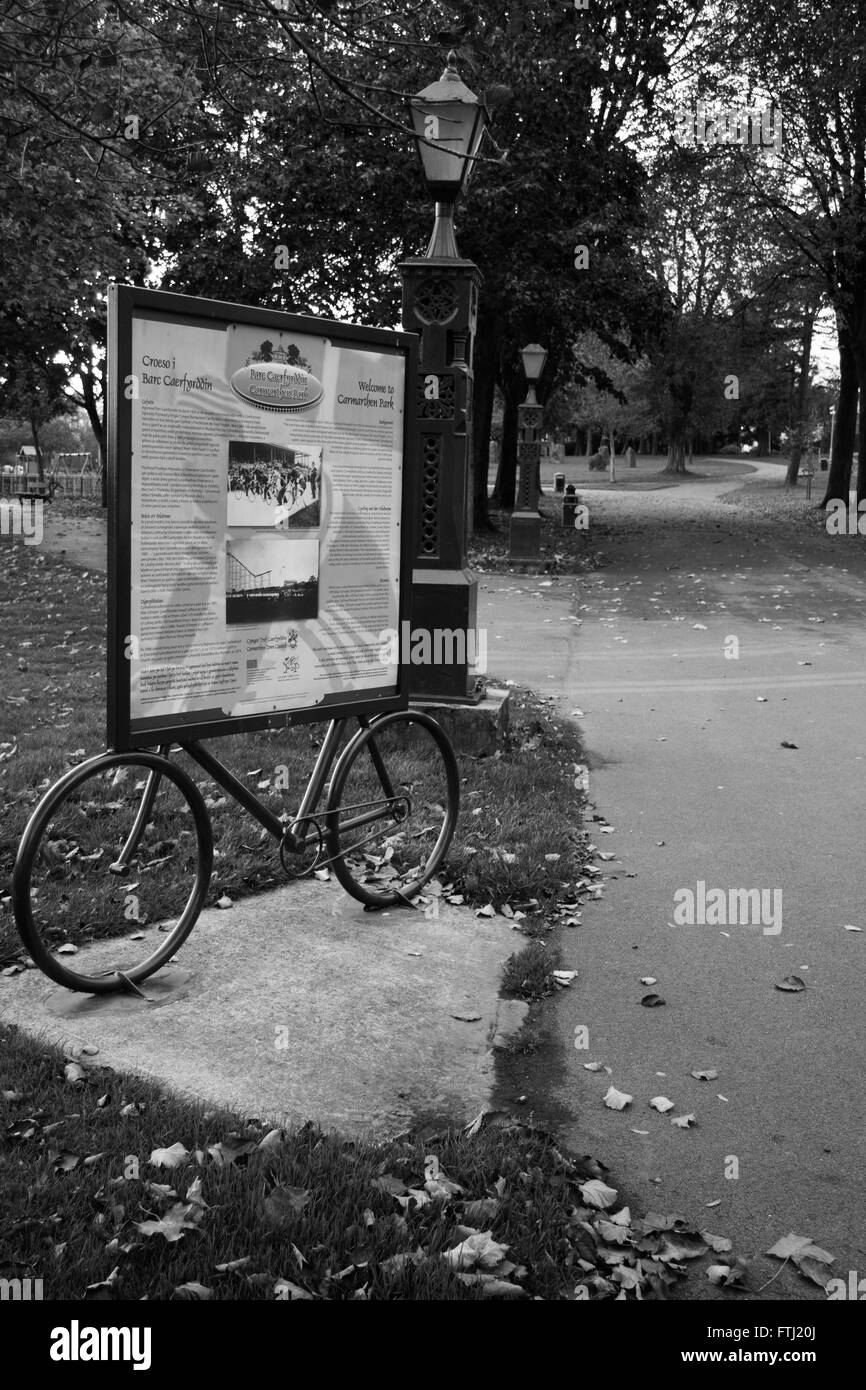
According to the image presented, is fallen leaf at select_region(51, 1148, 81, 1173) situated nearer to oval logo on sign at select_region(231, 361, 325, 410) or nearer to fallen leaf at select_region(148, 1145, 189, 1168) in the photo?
fallen leaf at select_region(148, 1145, 189, 1168)

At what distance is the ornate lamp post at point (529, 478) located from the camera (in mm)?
21625

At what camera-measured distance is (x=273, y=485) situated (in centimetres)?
443

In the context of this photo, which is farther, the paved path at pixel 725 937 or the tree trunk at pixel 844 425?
the tree trunk at pixel 844 425

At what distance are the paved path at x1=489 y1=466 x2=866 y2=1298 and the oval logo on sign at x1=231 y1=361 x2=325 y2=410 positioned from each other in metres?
2.31

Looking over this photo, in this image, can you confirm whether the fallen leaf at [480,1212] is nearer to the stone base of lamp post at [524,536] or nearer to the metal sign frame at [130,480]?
the metal sign frame at [130,480]

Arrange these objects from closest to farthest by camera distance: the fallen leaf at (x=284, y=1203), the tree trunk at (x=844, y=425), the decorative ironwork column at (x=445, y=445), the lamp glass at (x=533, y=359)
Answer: the fallen leaf at (x=284, y=1203)
the decorative ironwork column at (x=445, y=445)
the lamp glass at (x=533, y=359)
the tree trunk at (x=844, y=425)

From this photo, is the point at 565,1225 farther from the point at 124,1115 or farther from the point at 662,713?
the point at 662,713

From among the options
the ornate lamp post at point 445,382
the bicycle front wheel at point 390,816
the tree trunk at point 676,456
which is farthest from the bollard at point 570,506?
the tree trunk at point 676,456

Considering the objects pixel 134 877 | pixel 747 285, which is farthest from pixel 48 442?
pixel 134 877

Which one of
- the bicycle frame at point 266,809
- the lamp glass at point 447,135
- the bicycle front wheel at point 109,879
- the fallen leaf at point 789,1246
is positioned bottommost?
the fallen leaf at point 789,1246

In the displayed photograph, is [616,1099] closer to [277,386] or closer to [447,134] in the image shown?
[277,386]

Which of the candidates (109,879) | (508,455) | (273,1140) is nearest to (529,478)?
(508,455)

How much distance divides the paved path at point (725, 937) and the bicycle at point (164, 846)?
91 centimetres
